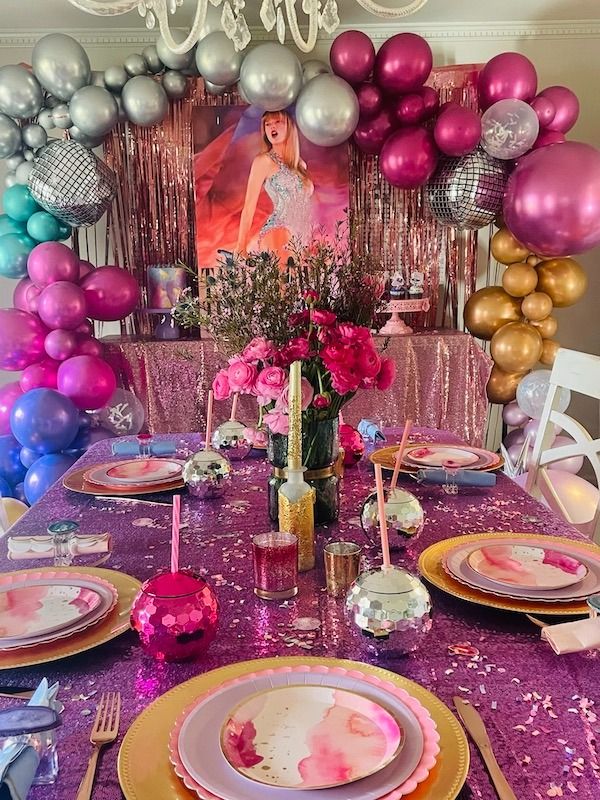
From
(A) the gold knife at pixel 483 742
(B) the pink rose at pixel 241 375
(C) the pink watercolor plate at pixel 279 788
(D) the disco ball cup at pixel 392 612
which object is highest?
(B) the pink rose at pixel 241 375

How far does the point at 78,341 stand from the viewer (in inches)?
134

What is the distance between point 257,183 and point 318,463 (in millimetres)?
2839

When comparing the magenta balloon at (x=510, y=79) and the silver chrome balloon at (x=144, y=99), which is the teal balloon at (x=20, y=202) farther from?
the magenta balloon at (x=510, y=79)

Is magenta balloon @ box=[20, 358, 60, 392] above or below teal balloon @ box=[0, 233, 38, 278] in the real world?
below

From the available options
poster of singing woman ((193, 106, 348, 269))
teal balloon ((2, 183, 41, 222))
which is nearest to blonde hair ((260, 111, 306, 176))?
poster of singing woman ((193, 106, 348, 269))

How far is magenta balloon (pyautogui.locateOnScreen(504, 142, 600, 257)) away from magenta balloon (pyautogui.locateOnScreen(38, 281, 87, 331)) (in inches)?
79.7

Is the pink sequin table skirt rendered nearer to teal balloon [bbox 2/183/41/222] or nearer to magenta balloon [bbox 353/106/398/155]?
teal balloon [bbox 2/183/41/222]

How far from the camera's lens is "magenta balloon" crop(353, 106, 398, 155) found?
12.0ft

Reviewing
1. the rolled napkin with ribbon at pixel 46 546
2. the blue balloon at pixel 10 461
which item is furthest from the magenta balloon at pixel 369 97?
the rolled napkin with ribbon at pixel 46 546

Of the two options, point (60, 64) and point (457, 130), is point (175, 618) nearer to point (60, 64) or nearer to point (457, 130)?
point (457, 130)

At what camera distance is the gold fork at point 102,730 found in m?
0.65

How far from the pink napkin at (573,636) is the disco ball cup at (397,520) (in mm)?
354

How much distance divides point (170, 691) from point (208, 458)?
0.75m

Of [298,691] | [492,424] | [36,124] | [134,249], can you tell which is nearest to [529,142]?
[492,424]
